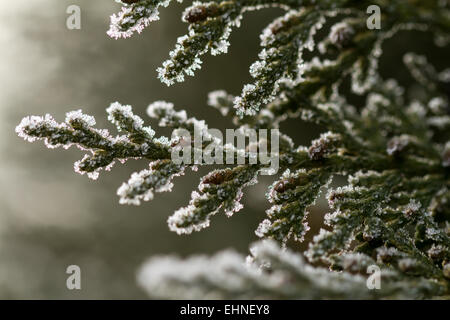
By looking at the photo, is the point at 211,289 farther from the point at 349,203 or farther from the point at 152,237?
the point at 152,237

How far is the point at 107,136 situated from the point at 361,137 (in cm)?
180

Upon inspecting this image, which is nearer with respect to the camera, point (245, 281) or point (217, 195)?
point (245, 281)

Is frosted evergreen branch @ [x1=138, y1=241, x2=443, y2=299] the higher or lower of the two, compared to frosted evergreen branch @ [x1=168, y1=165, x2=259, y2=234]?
lower

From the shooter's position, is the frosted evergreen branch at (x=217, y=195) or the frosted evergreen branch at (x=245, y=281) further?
the frosted evergreen branch at (x=217, y=195)

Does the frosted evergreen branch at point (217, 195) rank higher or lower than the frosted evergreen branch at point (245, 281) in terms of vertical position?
higher

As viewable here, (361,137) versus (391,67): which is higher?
(391,67)

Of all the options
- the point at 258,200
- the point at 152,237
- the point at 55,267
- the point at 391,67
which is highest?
the point at 391,67

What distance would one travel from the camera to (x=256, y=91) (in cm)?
264

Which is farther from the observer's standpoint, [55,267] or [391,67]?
[55,267]

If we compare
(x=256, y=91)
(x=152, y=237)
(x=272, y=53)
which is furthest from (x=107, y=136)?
(x=152, y=237)

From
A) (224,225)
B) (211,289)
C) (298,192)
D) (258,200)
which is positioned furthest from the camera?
(224,225)

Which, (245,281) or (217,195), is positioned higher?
(217,195)

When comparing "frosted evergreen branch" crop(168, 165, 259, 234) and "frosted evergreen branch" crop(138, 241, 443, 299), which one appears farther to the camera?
"frosted evergreen branch" crop(168, 165, 259, 234)

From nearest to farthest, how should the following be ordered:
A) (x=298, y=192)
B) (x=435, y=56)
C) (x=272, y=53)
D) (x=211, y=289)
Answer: (x=211, y=289), (x=272, y=53), (x=298, y=192), (x=435, y=56)
